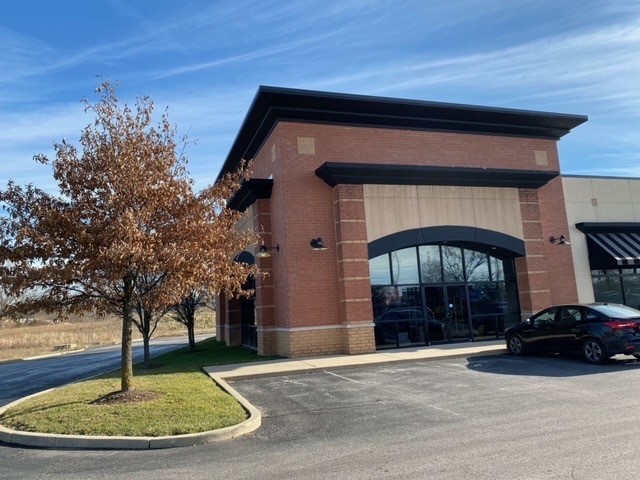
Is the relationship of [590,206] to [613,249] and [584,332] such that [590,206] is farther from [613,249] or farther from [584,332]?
[584,332]

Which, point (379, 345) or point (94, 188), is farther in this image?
point (379, 345)

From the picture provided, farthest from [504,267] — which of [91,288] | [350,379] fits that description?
[91,288]

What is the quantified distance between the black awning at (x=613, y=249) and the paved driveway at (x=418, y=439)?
966cm

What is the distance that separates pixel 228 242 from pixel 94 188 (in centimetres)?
270

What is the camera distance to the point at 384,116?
17.8 meters

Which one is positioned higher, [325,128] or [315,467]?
[325,128]

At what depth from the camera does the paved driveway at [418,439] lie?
221 inches

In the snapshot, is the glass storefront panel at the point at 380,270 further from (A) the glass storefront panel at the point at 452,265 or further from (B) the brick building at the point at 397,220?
(A) the glass storefront panel at the point at 452,265

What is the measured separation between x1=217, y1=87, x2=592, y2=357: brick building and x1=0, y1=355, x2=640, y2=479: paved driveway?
581 centimetres

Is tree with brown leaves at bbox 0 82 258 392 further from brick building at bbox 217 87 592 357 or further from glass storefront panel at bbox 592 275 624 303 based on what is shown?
glass storefront panel at bbox 592 275 624 303

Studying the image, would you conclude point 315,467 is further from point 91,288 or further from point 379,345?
point 379,345

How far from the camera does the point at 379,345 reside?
16.9 meters

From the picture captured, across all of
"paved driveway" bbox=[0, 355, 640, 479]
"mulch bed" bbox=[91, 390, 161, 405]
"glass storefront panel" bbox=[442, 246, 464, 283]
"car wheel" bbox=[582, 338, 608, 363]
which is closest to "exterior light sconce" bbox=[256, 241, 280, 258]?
"glass storefront panel" bbox=[442, 246, 464, 283]

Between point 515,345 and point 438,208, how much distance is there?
5.30 m
